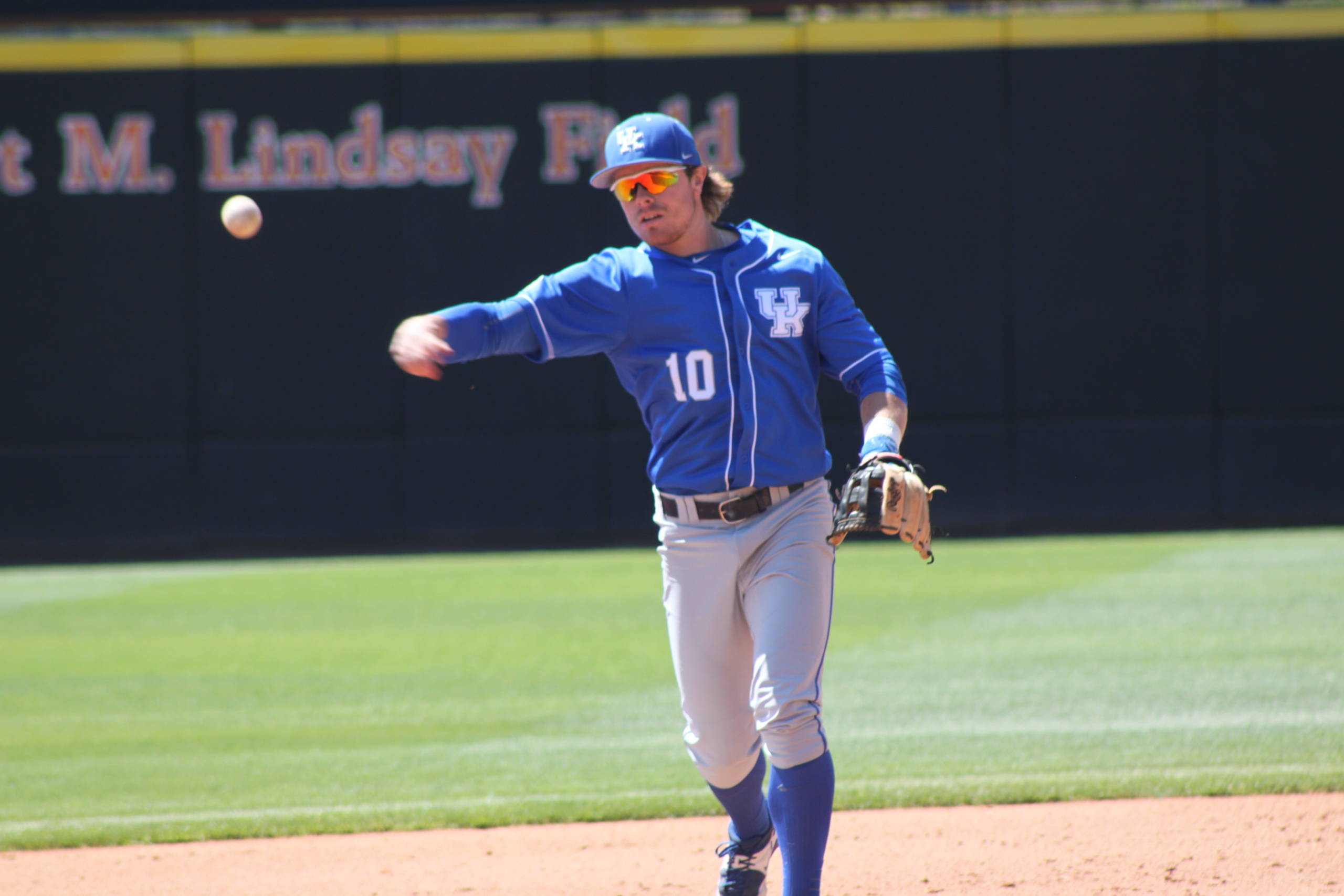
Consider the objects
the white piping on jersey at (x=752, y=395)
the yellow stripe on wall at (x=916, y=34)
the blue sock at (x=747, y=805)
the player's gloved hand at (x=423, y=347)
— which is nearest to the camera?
the player's gloved hand at (x=423, y=347)

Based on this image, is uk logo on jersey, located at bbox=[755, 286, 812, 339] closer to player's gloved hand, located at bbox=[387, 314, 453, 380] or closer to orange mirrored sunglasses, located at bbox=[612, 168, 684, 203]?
orange mirrored sunglasses, located at bbox=[612, 168, 684, 203]

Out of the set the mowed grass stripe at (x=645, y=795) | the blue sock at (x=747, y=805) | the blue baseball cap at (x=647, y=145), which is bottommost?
the mowed grass stripe at (x=645, y=795)

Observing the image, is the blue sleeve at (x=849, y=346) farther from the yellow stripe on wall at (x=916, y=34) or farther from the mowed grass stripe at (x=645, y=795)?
the yellow stripe on wall at (x=916, y=34)

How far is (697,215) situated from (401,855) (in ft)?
7.49

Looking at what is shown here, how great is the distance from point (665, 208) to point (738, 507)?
2.39 feet

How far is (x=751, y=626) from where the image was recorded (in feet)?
11.0

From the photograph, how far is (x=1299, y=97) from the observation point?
12.2 meters

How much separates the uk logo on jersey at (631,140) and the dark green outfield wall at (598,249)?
9.11 m

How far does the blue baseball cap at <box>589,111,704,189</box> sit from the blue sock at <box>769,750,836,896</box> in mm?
1413

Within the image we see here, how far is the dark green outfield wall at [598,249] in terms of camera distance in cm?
1230

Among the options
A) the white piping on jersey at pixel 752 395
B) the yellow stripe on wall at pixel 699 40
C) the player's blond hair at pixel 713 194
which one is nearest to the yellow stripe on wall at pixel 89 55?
the yellow stripe on wall at pixel 699 40

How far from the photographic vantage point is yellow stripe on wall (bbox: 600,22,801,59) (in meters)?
12.4

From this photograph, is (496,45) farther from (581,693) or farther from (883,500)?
(883,500)

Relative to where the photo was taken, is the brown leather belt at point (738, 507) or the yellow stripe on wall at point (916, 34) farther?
the yellow stripe on wall at point (916, 34)
